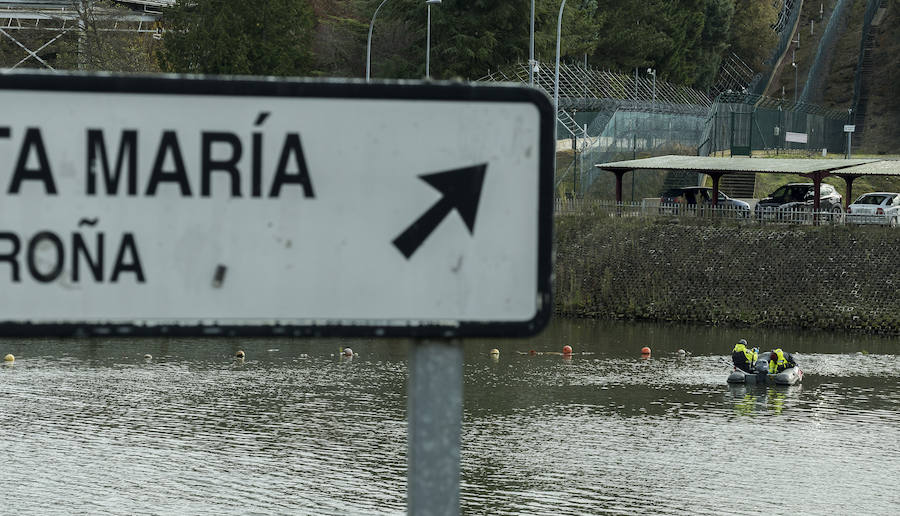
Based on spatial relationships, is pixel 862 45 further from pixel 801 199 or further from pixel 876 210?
pixel 876 210

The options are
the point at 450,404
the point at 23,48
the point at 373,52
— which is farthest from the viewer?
the point at 373,52

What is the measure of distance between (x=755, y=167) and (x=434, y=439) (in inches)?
2455

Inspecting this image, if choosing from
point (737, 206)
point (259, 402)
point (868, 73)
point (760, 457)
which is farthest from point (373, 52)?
point (760, 457)

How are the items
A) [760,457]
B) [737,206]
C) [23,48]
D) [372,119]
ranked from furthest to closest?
[23,48], [737,206], [760,457], [372,119]

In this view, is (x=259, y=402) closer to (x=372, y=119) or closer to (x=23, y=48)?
(x=372, y=119)

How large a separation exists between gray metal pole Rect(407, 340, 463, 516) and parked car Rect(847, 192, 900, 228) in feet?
179

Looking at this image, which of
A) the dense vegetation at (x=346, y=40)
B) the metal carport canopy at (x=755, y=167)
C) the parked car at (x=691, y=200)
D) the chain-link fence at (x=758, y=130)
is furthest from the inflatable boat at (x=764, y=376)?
the dense vegetation at (x=346, y=40)

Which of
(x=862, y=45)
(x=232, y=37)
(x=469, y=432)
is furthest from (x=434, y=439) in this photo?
(x=862, y=45)

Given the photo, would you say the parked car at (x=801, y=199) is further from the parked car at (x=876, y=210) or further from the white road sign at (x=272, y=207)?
the white road sign at (x=272, y=207)

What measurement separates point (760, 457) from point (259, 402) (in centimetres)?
1484

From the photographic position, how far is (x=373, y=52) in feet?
295

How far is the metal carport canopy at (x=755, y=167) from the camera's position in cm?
5884

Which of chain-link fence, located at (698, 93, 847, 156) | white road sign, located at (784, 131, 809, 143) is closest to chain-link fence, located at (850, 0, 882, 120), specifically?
chain-link fence, located at (698, 93, 847, 156)

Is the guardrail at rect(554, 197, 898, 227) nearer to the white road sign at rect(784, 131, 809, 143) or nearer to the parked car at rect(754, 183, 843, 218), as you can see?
the parked car at rect(754, 183, 843, 218)
